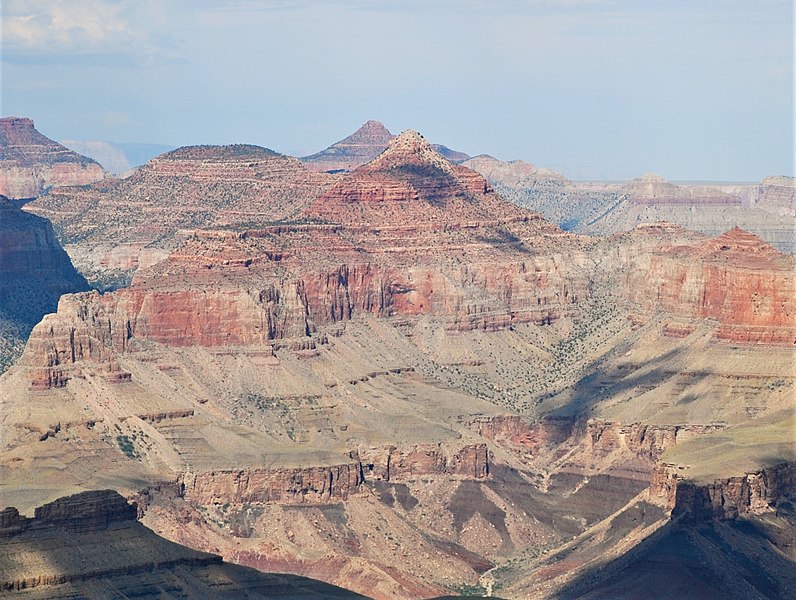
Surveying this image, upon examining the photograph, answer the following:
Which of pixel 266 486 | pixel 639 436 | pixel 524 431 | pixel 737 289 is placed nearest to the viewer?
pixel 266 486

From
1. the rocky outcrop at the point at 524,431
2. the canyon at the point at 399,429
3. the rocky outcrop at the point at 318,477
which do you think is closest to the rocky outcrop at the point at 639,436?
the canyon at the point at 399,429

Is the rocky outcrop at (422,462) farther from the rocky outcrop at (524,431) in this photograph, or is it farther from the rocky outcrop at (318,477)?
the rocky outcrop at (524,431)

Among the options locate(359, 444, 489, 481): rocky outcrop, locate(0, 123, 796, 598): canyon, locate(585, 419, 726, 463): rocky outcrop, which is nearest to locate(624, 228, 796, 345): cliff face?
locate(0, 123, 796, 598): canyon

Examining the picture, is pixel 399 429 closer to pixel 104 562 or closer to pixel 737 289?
pixel 737 289

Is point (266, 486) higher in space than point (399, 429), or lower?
lower

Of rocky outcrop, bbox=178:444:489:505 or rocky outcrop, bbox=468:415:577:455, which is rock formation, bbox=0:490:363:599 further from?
rocky outcrop, bbox=468:415:577:455

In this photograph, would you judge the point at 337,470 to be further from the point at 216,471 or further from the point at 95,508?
the point at 95,508

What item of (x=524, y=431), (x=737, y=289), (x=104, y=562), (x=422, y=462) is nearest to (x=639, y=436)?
(x=524, y=431)
